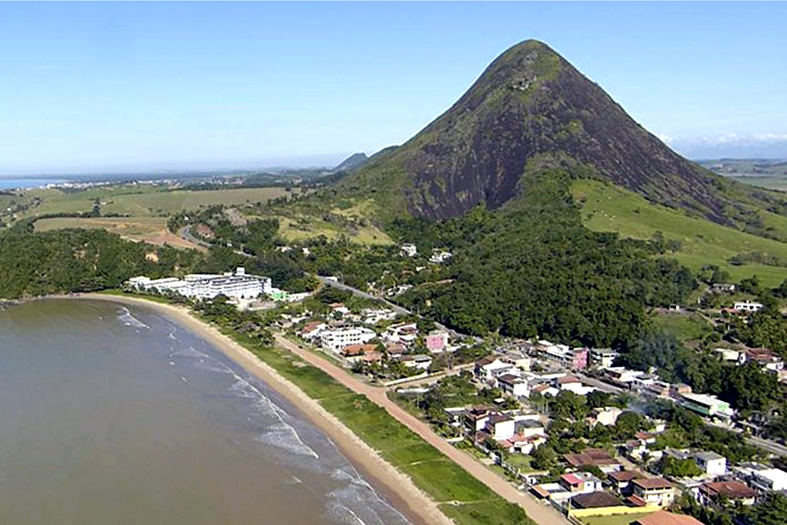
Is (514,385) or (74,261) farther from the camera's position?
(74,261)

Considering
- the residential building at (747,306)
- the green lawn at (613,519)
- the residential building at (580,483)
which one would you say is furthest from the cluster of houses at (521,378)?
the residential building at (747,306)

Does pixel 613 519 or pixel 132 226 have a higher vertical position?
pixel 132 226

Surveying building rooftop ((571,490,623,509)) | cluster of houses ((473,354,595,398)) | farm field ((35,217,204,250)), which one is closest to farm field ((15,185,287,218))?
farm field ((35,217,204,250))

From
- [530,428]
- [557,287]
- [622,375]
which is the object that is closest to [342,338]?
[557,287]

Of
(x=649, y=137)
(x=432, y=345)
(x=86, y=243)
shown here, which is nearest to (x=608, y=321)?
(x=432, y=345)

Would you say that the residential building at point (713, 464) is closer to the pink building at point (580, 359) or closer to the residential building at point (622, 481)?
the residential building at point (622, 481)

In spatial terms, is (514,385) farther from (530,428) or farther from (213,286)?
(213,286)

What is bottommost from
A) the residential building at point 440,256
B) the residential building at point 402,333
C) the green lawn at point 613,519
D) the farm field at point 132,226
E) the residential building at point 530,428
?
the green lawn at point 613,519
